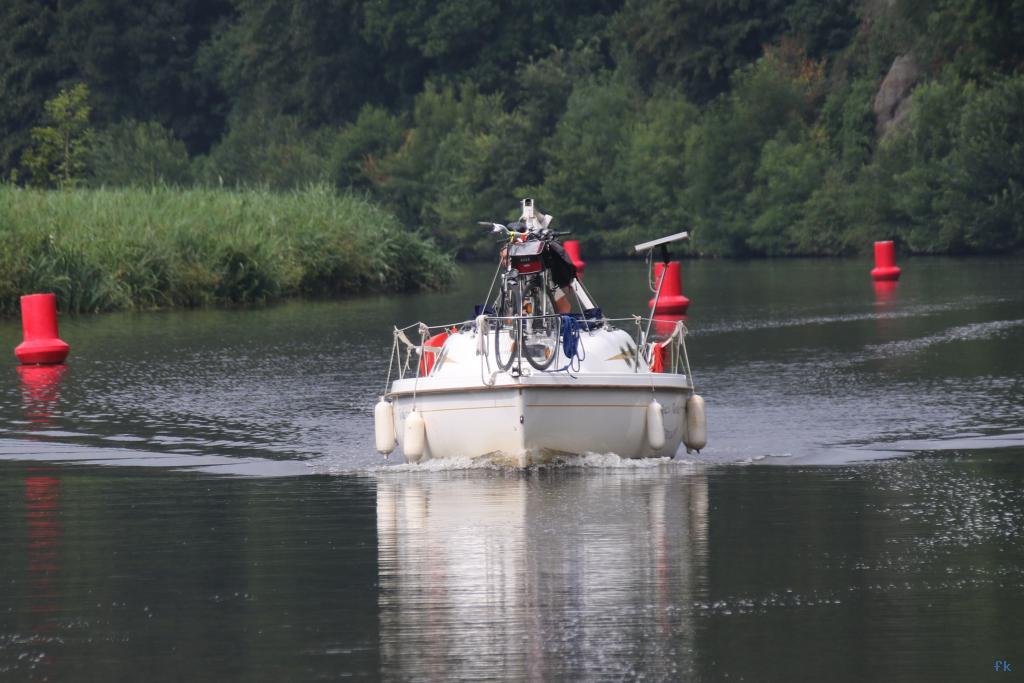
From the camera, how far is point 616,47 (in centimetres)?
9206

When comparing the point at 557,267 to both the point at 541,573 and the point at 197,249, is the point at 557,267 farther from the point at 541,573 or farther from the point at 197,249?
the point at 197,249

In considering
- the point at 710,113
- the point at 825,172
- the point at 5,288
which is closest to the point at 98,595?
the point at 5,288

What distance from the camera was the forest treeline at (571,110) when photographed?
6894cm

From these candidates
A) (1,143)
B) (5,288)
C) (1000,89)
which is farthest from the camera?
(1,143)

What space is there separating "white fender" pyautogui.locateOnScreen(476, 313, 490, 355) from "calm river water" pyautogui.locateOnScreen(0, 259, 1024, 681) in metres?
0.99

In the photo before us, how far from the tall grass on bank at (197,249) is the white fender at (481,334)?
78.3ft

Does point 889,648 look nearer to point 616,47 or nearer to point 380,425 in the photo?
point 380,425

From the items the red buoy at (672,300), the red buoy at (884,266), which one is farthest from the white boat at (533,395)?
the red buoy at (884,266)

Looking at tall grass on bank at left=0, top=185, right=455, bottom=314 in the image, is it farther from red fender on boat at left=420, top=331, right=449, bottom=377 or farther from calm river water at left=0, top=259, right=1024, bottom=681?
red fender on boat at left=420, top=331, right=449, bottom=377

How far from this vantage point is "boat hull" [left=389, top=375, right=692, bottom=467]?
53.7 feet

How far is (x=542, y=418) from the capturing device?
53.8 ft

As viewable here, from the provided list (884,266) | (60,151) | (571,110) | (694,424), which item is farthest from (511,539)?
(60,151)

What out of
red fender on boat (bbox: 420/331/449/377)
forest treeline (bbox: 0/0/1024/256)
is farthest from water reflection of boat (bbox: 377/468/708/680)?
forest treeline (bbox: 0/0/1024/256)

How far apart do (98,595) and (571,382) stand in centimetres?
570
